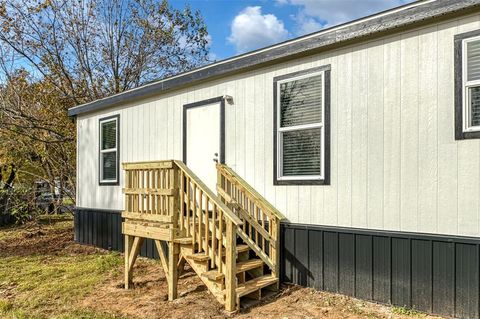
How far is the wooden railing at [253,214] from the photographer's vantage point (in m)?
4.62

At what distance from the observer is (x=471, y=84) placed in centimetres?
343

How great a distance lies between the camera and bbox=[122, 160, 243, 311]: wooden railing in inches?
153

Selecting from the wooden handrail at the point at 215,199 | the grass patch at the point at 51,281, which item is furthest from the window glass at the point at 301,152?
the grass patch at the point at 51,281

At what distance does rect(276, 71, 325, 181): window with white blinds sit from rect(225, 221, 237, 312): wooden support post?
1249mm

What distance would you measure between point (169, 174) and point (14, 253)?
15.8 feet

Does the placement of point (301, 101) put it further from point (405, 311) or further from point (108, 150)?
point (108, 150)

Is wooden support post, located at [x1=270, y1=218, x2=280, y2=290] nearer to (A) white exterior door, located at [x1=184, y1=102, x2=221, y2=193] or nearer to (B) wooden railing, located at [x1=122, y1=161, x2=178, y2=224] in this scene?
(B) wooden railing, located at [x1=122, y1=161, x2=178, y2=224]

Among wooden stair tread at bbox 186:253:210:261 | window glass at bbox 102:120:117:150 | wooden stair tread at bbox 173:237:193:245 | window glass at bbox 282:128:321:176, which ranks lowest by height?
wooden stair tread at bbox 186:253:210:261

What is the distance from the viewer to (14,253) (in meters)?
7.40

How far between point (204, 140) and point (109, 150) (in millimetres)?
2700

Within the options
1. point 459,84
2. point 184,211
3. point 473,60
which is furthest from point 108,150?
point 473,60

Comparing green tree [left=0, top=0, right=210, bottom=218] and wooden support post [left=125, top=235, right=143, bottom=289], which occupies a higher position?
green tree [left=0, top=0, right=210, bottom=218]

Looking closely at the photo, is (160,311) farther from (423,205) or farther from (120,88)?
(120,88)

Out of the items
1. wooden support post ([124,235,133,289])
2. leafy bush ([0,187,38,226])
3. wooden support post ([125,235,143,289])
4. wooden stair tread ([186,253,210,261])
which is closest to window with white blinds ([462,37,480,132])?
wooden stair tread ([186,253,210,261])
